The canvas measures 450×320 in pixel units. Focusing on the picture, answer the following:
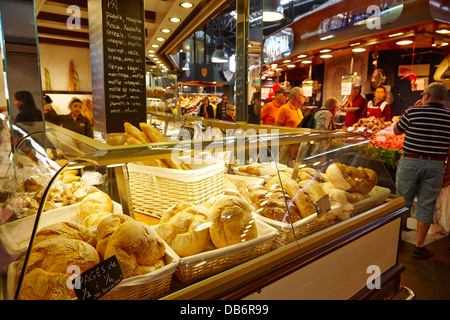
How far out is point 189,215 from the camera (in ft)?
4.22

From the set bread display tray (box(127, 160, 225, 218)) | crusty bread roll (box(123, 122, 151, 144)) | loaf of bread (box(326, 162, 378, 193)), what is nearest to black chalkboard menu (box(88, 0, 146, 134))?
crusty bread roll (box(123, 122, 151, 144))

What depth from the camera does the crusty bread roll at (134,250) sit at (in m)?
1.02

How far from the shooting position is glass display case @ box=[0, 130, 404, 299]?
0.98m

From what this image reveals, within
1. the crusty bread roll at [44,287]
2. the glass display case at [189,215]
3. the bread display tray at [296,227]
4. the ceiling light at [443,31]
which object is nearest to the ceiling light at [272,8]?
the ceiling light at [443,31]

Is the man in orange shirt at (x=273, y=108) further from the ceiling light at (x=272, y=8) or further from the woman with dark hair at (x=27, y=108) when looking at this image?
the woman with dark hair at (x=27, y=108)

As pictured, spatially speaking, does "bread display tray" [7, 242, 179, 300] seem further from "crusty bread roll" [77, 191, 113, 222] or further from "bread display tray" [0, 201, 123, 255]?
"crusty bread roll" [77, 191, 113, 222]

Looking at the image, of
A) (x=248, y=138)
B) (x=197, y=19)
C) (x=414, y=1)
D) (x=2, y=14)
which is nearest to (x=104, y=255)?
(x=248, y=138)

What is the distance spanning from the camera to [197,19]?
5121 millimetres

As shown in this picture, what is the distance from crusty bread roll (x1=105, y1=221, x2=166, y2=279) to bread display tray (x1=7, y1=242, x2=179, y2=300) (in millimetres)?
40

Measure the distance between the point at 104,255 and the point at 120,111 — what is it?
1356 millimetres

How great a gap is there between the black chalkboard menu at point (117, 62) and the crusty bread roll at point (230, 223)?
1.20 metres

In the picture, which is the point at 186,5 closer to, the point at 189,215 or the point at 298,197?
the point at 298,197

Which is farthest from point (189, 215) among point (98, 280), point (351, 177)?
point (351, 177)

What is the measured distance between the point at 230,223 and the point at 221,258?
0.49ft
